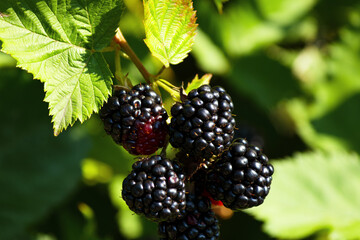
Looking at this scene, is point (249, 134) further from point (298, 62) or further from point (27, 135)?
point (27, 135)

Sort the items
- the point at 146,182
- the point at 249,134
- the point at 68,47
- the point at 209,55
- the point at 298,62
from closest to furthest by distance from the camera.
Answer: the point at 146,182
the point at 68,47
the point at 249,134
the point at 209,55
the point at 298,62

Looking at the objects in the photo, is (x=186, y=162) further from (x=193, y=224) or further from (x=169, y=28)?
(x=169, y=28)

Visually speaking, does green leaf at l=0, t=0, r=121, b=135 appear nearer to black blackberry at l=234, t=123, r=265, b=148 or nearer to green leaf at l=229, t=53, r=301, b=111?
black blackberry at l=234, t=123, r=265, b=148

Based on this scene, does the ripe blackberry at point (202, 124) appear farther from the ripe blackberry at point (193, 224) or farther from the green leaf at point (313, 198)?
the green leaf at point (313, 198)

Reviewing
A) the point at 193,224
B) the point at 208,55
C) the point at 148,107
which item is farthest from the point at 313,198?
the point at 148,107

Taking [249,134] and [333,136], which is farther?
[333,136]

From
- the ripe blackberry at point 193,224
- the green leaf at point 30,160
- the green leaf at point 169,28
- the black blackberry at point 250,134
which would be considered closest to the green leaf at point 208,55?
the black blackberry at point 250,134

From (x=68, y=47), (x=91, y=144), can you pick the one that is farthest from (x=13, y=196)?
(x=68, y=47)
